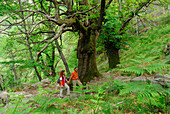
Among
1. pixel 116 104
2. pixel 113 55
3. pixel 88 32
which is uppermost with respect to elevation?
pixel 88 32

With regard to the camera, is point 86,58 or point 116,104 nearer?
point 116,104

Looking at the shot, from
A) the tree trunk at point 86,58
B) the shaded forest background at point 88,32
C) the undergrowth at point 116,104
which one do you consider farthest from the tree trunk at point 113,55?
the undergrowth at point 116,104

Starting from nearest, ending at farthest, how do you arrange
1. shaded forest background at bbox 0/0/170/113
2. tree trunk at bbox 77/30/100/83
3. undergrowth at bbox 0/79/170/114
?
1. undergrowth at bbox 0/79/170/114
2. shaded forest background at bbox 0/0/170/113
3. tree trunk at bbox 77/30/100/83

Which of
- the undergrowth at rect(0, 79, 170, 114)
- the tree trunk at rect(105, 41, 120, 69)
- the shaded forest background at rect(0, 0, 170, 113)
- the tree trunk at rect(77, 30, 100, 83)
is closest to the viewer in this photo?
the undergrowth at rect(0, 79, 170, 114)

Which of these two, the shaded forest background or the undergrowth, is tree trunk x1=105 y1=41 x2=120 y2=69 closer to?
the shaded forest background

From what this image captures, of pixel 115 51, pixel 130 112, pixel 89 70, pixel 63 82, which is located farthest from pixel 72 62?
pixel 130 112

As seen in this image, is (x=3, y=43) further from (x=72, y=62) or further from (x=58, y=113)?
(x=58, y=113)

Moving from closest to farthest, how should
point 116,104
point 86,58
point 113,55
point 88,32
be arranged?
point 116,104, point 88,32, point 86,58, point 113,55

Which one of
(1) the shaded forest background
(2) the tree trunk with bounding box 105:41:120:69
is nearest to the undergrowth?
(1) the shaded forest background

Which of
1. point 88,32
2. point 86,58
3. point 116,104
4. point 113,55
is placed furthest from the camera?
point 113,55

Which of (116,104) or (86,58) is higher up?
(86,58)

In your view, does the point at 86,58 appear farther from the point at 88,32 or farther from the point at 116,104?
the point at 116,104

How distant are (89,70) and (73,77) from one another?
151 centimetres

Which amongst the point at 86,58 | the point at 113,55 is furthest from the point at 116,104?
the point at 113,55
